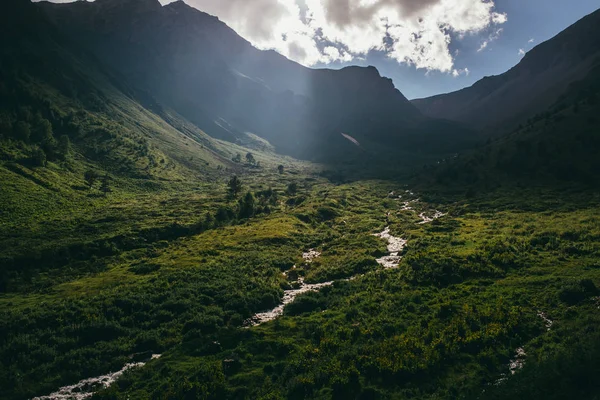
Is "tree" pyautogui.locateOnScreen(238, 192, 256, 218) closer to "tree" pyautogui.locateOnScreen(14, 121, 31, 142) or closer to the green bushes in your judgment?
the green bushes

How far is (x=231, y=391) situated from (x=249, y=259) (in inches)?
1435

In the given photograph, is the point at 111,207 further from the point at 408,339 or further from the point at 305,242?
the point at 408,339

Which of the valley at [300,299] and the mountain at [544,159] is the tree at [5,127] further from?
the mountain at [544,159]

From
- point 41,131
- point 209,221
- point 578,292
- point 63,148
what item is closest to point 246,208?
point 209,221

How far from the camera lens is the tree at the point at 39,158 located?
12156 centimetres

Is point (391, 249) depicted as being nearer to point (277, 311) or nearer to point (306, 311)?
point (306, 311)

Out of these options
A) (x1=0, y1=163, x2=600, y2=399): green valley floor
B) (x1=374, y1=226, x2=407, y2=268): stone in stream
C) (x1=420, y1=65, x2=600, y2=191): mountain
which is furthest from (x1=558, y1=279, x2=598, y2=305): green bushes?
(x1=420, y1=65, x2=600, y2=191): mountain

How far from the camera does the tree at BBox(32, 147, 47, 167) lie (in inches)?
4786

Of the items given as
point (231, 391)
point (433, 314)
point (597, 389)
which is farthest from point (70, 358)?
point (597, 389)

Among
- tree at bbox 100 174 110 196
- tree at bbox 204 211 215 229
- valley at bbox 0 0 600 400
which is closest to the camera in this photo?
valley at bbox 0 0 600 400

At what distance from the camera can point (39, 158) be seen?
400 feet

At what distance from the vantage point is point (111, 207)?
10450 cm

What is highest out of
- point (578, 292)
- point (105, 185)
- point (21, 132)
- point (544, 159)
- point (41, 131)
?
point (41, 131)

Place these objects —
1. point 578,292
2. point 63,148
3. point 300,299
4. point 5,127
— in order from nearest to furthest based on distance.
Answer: point 578,292, point 300,299, point 5,127, point 63,148
